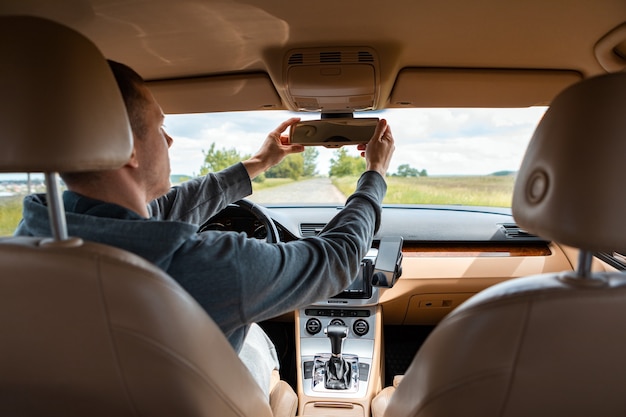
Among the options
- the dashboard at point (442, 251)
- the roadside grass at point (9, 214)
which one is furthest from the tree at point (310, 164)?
the roadside grass at point (9, 214)

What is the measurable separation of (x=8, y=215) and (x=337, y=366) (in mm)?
2108

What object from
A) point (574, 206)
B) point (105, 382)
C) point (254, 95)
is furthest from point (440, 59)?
point (105, 382)

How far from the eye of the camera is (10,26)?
85 cm

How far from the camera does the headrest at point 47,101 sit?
0.83 m

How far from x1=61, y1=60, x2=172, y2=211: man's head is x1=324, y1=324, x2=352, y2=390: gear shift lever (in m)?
1.67

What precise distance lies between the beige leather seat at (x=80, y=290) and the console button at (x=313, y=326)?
6.63 ft

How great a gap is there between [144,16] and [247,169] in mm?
749

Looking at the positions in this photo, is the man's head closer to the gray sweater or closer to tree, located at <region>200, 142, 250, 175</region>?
the gray sweater

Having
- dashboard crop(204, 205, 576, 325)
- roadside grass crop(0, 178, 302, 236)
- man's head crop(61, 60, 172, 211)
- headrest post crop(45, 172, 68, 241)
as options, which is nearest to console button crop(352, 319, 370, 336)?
dashboard crop(204, 205, 576, 325)

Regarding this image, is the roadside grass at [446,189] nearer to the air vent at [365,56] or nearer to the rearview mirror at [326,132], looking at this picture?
the rearview mirror at [326,132]

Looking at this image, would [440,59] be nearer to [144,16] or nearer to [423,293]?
[144,16]

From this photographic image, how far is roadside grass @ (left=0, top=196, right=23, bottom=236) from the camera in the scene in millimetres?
2293

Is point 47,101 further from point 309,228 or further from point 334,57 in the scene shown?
point 309,228

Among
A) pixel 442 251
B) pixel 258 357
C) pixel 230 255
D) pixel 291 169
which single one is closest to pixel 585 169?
pixel 230 255
